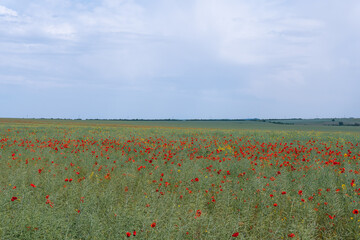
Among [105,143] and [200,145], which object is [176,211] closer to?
[200,145]

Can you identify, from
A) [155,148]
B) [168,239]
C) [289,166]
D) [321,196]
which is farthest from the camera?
[155,148]

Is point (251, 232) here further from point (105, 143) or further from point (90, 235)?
point (105, 143)

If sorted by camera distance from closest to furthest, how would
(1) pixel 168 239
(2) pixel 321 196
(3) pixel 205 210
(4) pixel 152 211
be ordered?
1. (1) pixel 168 239
2. (4) pixel 152 211
3. (3) pixel 205 210
4. (2) pixel 321 196

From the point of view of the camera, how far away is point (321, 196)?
6395mm

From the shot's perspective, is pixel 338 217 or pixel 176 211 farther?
pixel 338 217

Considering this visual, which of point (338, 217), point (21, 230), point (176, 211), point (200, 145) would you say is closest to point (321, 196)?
point (338, 217)

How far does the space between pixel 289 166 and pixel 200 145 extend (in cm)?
509

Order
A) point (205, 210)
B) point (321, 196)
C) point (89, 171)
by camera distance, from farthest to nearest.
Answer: point (89, 171), point (321, 196), point (205, 210)

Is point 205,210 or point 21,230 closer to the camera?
point 21,230

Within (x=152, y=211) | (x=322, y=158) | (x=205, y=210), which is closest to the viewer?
(x=152, y=211)

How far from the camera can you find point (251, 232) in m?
4.80

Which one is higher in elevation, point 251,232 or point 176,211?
point 176,211

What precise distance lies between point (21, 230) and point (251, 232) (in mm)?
3392

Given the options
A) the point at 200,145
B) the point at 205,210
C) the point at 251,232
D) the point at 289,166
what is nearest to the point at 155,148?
the point at 200,145
